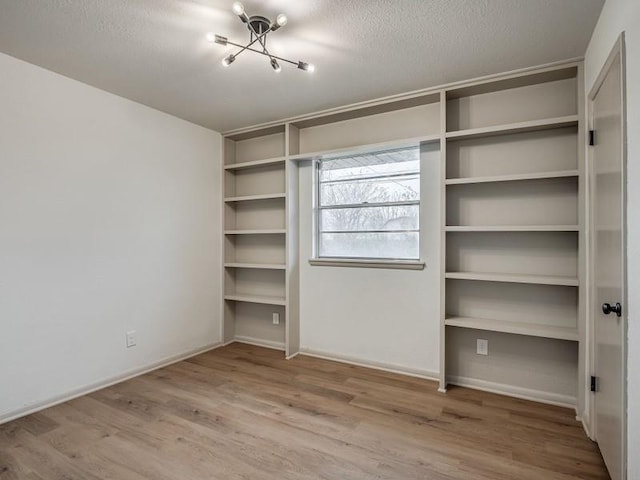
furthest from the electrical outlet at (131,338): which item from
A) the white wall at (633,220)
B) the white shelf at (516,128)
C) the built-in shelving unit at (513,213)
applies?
the white wall at (633,220)

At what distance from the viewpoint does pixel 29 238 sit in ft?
8.27

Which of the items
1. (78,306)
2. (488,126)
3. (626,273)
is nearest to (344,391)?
(626,273)

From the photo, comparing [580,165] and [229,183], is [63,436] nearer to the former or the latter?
[229,183]

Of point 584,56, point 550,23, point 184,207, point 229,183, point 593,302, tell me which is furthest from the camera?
point 229,183

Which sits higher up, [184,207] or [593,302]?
[184,207]

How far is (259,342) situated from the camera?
4.12 metres

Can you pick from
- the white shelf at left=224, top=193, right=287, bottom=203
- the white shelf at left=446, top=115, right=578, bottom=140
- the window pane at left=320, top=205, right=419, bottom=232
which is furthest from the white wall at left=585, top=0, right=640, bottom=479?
the white shelf at left=224, top=193, right=287, bottom=203

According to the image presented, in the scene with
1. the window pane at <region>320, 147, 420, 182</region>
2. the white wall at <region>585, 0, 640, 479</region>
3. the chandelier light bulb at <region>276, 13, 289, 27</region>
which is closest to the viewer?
the white wall at <region>585, 0, 640, 479</region>

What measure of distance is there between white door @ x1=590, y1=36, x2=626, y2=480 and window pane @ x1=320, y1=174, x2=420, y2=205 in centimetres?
138

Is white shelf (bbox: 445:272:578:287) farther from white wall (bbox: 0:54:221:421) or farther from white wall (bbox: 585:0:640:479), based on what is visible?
white wall (bbox: 0:54:221:421)

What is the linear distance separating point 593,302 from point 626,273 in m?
0.75

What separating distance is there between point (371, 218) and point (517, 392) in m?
1.90

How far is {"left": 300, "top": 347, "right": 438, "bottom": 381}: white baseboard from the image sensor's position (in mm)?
3146

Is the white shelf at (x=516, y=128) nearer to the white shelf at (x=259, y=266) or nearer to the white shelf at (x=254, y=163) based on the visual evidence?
the white shelf at (x=254, y=163)
